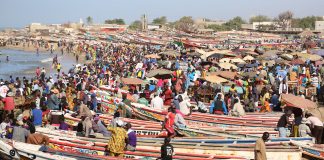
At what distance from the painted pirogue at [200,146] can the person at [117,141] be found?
250 millimetres

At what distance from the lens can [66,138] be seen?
38.6 ft

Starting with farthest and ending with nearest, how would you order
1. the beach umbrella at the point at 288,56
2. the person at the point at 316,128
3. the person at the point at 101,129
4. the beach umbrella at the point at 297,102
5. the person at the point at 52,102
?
the beach umbrella at the point at 288,56 → the person at the point at 52,102 → the person at the point at 101,129 → the beach umbrella at the point at 297,102 → the person at the point at 316,128

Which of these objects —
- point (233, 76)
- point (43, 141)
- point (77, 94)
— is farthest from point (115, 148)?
point (233, 76)

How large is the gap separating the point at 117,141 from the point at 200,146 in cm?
227

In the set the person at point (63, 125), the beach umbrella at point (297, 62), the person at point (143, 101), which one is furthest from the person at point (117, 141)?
the beach umbrella at point (297, 62)

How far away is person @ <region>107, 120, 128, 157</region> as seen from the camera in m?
9.67

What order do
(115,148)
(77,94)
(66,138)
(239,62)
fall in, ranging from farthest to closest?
(239,62) < (77,94) < (66,138) < (115,148)

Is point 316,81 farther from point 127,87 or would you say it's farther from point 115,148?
point 115,148

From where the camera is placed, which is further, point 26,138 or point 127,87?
point 127,87

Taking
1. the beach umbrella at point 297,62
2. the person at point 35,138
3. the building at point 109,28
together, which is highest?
the building at point 109,28

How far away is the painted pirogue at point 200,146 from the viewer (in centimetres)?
1011

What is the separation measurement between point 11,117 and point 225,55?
1917 centimetres

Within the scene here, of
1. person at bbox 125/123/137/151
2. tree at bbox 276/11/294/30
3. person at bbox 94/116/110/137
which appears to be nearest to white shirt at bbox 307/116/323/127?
person at bbox 125/123/137/151

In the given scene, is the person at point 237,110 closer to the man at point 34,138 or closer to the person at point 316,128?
the person at point 316,128
